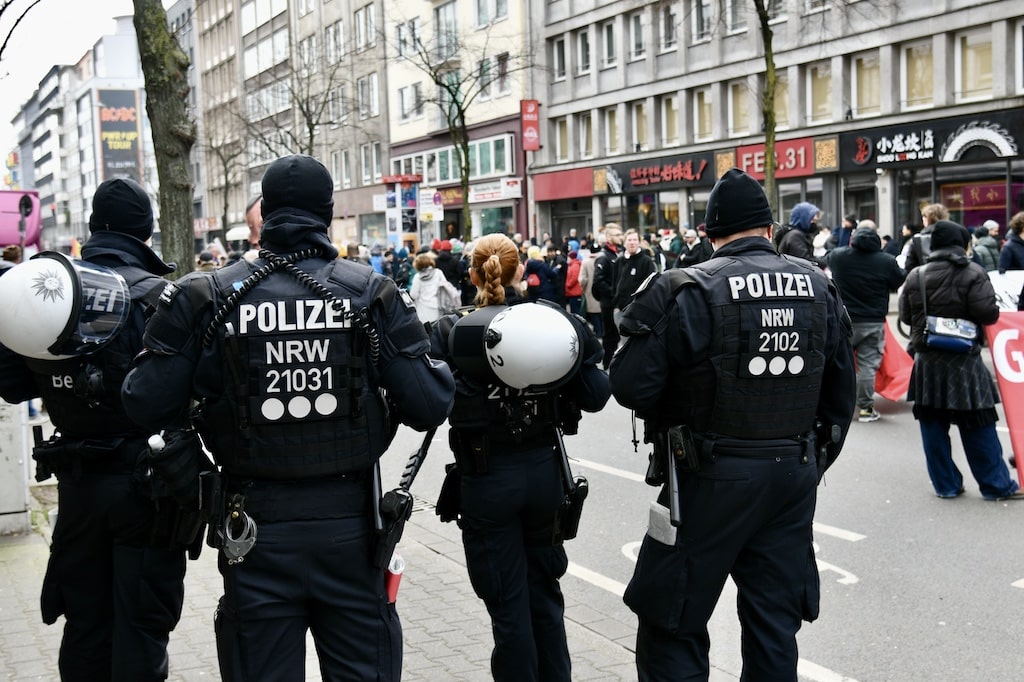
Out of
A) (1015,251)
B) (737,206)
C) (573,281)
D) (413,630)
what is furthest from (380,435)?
(573,281)

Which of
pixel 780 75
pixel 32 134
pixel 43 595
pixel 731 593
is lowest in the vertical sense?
pixel 731 593

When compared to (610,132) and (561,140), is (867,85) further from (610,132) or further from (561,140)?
(561,140)

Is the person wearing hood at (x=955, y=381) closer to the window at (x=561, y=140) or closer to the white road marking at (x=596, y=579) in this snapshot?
the white road marking at (x=596, y=579)

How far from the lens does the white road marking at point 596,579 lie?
6203mm

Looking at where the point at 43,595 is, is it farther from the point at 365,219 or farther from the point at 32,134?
A: the point at 32,134

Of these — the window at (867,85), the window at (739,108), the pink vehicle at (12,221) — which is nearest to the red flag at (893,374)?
the window at (867,85)

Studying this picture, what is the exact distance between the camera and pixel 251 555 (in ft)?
11.0

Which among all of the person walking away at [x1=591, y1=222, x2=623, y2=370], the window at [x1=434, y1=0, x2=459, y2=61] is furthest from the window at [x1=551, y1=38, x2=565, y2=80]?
the person walking away at [x1=591, y1=222, x2=623, y2=370]

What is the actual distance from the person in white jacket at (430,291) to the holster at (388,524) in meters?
11.9

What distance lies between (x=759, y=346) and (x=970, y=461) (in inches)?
178

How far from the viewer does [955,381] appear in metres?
7.65

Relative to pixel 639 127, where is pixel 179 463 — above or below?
below

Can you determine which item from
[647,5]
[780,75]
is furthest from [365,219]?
[780,75]

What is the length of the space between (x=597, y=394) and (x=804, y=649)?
190 cm
